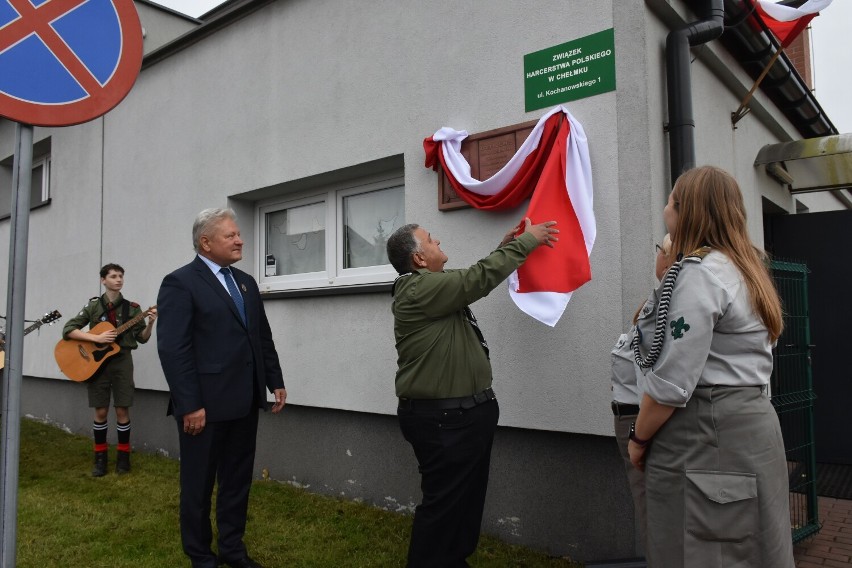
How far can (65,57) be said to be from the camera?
240 cm

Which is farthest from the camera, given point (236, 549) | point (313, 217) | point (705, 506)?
point (313, 217)

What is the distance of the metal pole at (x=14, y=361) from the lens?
2.25 metres

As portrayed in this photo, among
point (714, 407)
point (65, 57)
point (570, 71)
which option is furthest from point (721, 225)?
point (65, 57)

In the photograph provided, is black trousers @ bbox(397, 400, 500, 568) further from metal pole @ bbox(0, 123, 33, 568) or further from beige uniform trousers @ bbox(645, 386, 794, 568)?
metal pole @ bbox(0, 123, 33, 568)

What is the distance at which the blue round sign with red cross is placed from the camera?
229 centimetres

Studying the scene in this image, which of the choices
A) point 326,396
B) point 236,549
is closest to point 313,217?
point 326,396

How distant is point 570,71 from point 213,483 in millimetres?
3226

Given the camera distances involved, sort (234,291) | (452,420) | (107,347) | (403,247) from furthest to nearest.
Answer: (107,347), (234,291), (403,247), (452,420)

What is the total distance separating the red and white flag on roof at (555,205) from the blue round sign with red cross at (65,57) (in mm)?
2123

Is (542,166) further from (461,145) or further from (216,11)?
(216,11)

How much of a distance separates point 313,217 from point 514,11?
8.57 feet

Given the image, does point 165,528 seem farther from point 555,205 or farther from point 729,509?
point 729,509

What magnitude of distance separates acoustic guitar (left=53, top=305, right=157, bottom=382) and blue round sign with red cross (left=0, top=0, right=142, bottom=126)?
4283 mm

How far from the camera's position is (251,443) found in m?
3.96
